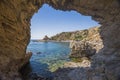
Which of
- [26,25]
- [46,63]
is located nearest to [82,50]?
[46,63]

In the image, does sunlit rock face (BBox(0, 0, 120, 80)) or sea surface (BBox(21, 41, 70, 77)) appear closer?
sunlit rock face (BBox(0, 0, 120, 80))

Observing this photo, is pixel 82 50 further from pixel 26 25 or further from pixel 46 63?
pixel 26 25

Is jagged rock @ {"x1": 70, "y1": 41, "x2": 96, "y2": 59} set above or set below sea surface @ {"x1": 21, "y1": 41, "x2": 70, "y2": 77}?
above

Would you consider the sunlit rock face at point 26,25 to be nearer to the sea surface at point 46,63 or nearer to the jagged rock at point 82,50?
the sea surface at point 46,63

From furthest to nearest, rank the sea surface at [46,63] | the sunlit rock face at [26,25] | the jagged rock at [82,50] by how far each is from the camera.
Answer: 1. the jagged rock at [82,50]
2. the sea surface at [46,63]
3. the sunlit rock face at [26,25]

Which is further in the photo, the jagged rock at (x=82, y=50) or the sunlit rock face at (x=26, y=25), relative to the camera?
the jagged rock at (x=82, y=50)

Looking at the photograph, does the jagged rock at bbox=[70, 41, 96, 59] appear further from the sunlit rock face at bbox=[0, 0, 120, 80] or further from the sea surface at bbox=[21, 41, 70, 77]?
the sunlit rock face at bbox=[0, 0, 120, 80]

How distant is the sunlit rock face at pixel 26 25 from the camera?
23.4 m

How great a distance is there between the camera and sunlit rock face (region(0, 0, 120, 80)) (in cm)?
2339

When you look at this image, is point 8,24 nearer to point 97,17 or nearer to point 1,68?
point 1,68

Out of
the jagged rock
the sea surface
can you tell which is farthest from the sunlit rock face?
the jagged rock

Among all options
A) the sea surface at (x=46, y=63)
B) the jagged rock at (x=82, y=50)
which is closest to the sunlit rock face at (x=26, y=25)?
the sea surface at (x=46, y=63)

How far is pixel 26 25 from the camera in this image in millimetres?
33750

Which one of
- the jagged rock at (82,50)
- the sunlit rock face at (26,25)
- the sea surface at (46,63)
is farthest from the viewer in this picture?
the jagged rock at (82,50)
